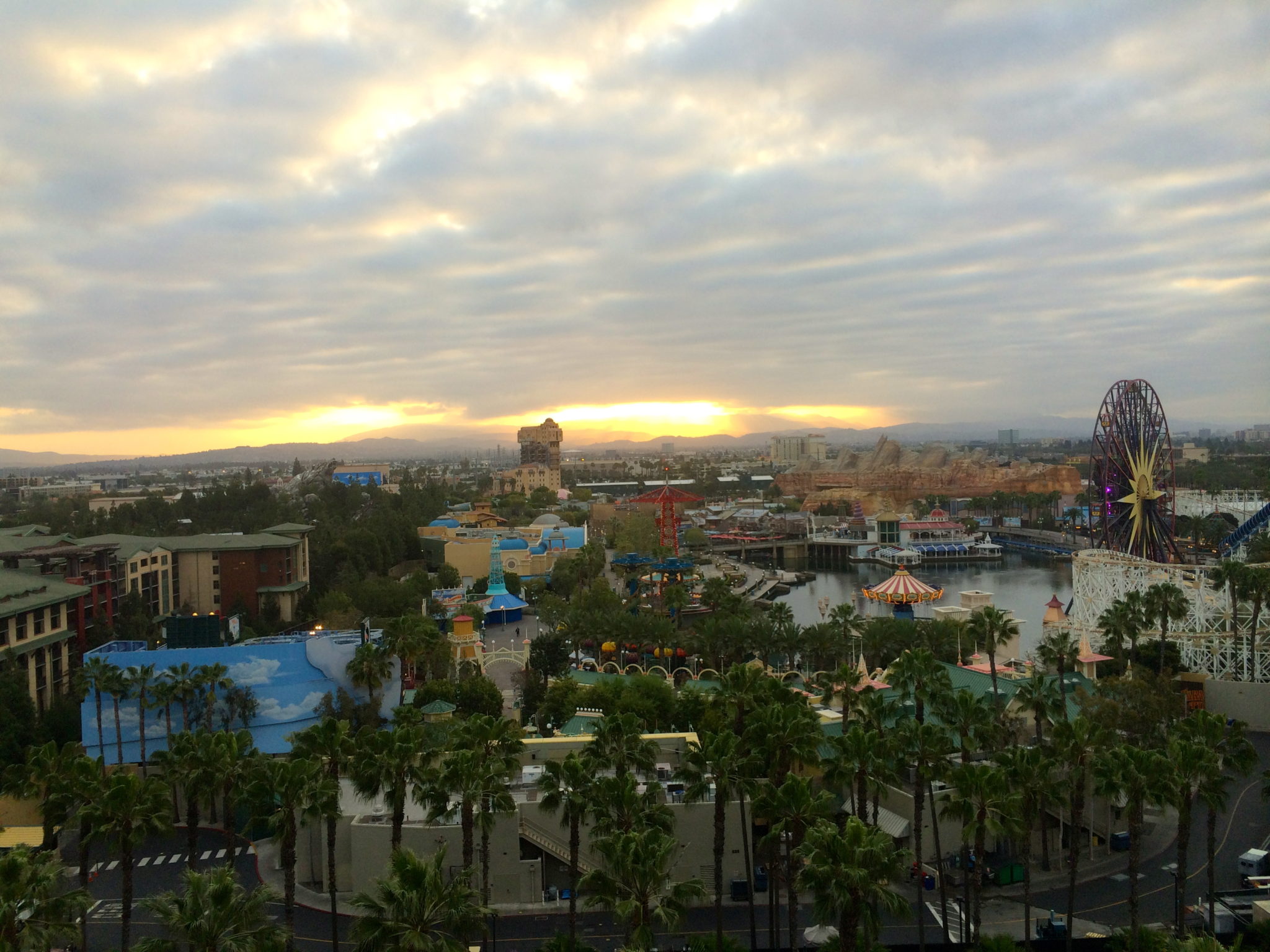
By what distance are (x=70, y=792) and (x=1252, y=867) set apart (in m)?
26.7

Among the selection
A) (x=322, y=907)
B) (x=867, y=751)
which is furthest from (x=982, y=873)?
(x=322, y=907)

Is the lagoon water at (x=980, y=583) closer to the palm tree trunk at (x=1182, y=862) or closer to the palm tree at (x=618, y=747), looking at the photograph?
the palm tree trunk at (x=1182, y=862)

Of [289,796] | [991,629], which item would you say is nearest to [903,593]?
[991,629]

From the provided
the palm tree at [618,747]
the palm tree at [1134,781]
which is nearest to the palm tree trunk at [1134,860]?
the palm tree at [1134,781]

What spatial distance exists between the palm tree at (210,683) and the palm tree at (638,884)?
20479 mm

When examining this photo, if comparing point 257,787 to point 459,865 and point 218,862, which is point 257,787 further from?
point 218,862

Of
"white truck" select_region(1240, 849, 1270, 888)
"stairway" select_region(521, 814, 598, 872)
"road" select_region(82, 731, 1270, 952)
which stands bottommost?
"road" select_region(82, 731, 1270, 952)

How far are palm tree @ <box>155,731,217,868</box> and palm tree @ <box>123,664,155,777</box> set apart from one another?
38.0 feet

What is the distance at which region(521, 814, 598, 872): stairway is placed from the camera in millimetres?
25203

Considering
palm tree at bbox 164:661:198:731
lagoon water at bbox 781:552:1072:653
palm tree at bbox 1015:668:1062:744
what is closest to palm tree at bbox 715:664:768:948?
palm tree at bbox 1015:668:1062:744

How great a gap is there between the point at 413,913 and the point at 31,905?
229 inches

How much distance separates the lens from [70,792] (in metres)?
18.5

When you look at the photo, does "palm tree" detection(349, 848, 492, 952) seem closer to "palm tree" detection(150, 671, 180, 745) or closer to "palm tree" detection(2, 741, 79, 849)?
"palm tree" detection(2, 741, 79, 849)

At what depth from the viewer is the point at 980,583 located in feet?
334
